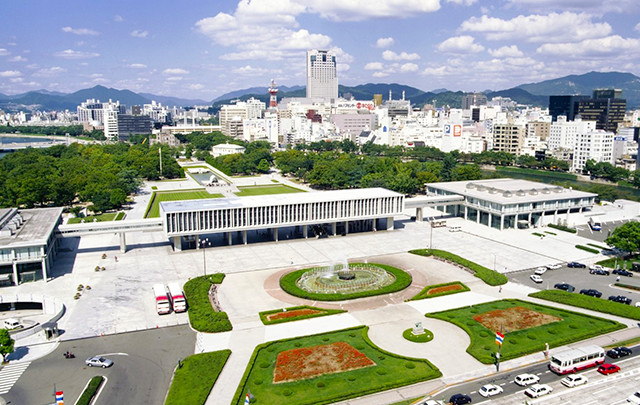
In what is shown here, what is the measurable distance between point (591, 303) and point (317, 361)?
2766cm

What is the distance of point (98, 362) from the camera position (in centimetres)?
3609

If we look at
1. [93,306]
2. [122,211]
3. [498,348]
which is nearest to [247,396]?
[498,348]

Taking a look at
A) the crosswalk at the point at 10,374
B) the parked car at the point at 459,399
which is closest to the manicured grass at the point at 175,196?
the crosswalk at the point at 10,374

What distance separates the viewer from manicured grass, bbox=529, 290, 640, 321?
44.6m

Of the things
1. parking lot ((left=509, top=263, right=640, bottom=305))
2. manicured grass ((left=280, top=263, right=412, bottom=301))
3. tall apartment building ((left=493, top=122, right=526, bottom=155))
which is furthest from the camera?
tall apartment building ((left=493, top=122, right=526, bottom=155))

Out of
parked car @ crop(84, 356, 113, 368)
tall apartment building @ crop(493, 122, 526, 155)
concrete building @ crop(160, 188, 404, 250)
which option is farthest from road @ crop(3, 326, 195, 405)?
tall apartment building @ crop(493, 122, 526, 155)

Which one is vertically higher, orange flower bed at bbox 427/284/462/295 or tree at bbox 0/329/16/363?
tree at bbox 0/329/16/363

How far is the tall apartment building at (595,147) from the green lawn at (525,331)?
11095 cm

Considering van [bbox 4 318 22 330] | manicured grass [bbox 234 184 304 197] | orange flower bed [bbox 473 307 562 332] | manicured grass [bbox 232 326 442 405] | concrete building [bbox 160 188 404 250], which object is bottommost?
manicured grass [bbox 232 326 442 405]

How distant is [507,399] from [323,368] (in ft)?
40.7

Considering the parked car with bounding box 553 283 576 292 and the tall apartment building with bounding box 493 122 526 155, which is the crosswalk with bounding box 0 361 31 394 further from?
the tall apartment building with bounding box 493 122 526 155

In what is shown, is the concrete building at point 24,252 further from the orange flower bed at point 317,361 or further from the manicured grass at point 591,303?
the manicured grass at point 591,303

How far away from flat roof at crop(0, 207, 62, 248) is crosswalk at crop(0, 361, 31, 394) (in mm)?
19078

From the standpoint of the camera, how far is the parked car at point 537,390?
32.0 m
